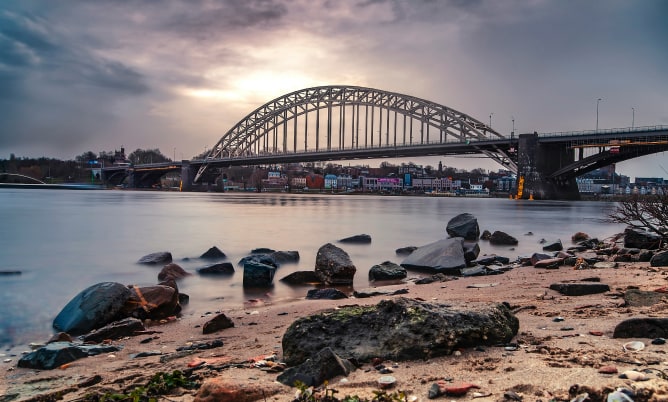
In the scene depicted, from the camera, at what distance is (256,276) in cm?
791

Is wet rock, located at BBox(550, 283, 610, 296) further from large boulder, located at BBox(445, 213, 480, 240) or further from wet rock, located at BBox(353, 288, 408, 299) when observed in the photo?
large boulder, located at BBox(445, 213, 480, 240)

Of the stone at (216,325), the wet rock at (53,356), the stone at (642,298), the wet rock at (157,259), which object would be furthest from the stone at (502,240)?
the wet rock at (53,356)

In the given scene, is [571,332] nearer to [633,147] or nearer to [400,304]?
[400,304]

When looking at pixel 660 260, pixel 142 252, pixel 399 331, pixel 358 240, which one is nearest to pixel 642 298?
pixel 399 331

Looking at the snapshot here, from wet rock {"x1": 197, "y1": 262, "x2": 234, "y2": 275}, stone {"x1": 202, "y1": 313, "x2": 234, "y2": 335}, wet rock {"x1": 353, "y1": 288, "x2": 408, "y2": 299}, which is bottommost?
wet rock {"x1": 197, "y1": 262, "x2": 234, "y2": 275}

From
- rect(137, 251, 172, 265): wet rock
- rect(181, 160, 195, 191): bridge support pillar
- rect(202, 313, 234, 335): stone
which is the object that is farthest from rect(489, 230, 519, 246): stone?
rect(181, 160, 195, 191): bridge support pillar

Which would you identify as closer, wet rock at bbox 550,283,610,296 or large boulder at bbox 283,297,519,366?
large boulder at bbox 283,297,519,366

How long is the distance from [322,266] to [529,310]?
431 centimetres

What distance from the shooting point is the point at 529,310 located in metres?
4.33

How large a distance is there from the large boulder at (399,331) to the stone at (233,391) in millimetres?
544

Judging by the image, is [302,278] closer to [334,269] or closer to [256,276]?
[334,269]

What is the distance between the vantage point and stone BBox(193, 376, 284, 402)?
95.0 inches

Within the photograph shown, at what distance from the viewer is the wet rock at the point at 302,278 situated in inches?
319

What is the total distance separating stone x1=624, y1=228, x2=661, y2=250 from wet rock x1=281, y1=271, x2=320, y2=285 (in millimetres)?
7339
